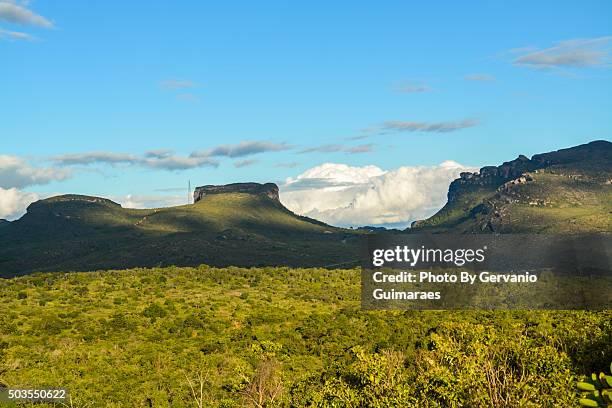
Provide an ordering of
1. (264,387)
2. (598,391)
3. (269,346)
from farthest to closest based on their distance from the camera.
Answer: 1. (269,346)
2. (264,387)
3. (598,391)

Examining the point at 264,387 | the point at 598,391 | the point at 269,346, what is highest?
the point at 598,391

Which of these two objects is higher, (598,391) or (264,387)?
(598,391)

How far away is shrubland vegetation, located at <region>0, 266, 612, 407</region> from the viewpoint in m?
34.5

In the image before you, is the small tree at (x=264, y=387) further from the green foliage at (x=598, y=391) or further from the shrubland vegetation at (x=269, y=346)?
the green foliage at (x=598, y=391)

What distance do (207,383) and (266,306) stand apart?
29107mm

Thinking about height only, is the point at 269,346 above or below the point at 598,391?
below

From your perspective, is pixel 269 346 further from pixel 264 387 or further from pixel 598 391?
pixel 598 391

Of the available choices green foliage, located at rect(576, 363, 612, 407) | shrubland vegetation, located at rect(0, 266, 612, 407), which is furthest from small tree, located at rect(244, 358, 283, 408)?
green foliage, located at rect(576, 363, 612, 407)

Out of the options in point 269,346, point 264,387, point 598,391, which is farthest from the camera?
point 269,346

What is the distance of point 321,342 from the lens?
70000mm

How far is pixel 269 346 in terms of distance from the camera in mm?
52031

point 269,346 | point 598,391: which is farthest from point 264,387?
point 598,391

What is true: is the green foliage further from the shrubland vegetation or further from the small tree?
the small tree

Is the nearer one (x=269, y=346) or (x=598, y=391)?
(x=598, y=391)
